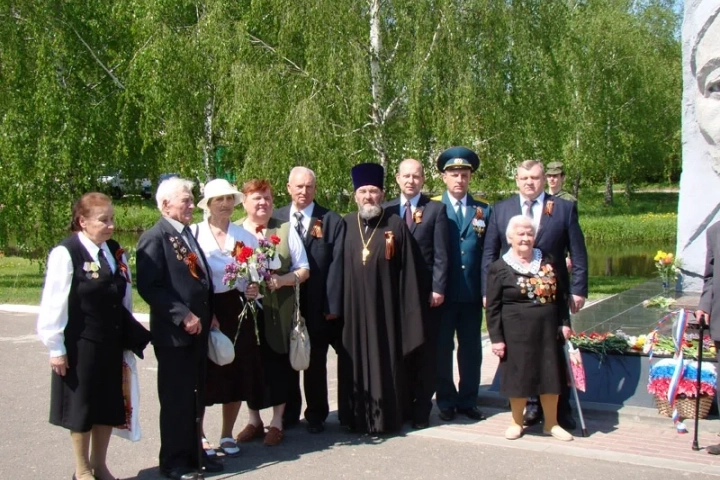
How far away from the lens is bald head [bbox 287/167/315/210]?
6406 mm

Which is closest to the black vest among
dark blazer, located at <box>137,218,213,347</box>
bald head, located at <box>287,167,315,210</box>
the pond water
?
dark blazer, located at <box>137,218,213,347</box>

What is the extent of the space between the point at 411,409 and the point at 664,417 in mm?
1804

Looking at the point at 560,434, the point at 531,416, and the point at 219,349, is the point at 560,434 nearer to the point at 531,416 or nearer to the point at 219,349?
the point at 531,416

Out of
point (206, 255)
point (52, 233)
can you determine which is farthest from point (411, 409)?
point (52, 233)

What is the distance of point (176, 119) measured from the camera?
1532cm

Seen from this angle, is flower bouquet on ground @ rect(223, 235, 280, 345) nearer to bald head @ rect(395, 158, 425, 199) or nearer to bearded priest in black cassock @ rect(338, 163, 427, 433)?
bearded priest in black cassock @ rect(338, 163, 427, 433)

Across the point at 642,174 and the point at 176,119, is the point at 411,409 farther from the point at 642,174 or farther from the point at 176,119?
the point at 642,174

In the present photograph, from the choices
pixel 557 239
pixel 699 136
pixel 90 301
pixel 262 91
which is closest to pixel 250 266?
pixel 90 301

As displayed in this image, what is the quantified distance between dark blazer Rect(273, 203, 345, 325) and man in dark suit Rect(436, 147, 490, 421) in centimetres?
84

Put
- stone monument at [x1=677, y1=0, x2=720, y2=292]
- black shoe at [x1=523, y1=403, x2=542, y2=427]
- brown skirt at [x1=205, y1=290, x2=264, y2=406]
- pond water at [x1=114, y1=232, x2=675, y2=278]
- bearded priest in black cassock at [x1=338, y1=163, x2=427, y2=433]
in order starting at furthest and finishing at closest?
pond water at [x1=114, y1=232, x2=675, y2=278] < stone monument at [x1=677, y1=0, x2=720, y2=292] < black shoe at [x1=523, y1=403, x2=542, y2=427] < bearded priest in black cassock at [x1=338, y1=163, x2=427, y2=433] < brown skirt at [x1=205, y1=290, x2=264, y2=406]

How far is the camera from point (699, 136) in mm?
8883

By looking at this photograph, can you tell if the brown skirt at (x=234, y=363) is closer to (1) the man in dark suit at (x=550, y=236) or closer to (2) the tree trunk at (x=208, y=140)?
(1) the man in dark suit at (x=550, y=236)

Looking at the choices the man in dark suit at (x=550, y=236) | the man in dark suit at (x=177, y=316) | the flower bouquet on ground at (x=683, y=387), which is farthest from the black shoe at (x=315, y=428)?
the flower bouquet on ground at (x=683, y=387)

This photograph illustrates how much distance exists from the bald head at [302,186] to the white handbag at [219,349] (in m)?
1.37
